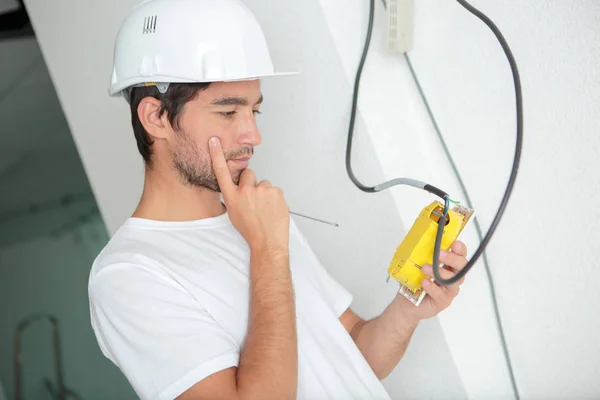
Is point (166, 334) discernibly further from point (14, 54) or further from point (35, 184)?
point (35, 184)

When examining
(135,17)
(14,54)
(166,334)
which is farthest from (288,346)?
(14,54)

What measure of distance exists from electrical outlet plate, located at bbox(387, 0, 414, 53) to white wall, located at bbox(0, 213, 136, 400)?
335 cm

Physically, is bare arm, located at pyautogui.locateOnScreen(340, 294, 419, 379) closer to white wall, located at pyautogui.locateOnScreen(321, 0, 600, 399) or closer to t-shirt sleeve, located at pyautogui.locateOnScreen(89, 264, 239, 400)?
white wall, located at pyautogui.locateOnScreen(321, 0, 600, 399)

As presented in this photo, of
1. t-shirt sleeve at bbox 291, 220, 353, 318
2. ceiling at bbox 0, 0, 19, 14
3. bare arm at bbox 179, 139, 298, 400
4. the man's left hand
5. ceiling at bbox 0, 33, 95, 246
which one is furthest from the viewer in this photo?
ceiling at bbox 0, 33, 95, 246

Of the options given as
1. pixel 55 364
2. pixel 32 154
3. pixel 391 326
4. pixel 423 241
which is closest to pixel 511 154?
pixel 423 241

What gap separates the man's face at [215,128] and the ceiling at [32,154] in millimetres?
1470

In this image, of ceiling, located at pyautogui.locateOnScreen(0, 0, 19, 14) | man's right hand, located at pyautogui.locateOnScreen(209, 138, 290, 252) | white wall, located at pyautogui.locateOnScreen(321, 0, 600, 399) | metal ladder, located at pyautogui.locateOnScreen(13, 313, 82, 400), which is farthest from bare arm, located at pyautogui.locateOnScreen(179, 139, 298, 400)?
metal ladder, located at pyautogui.locateOnScreen(13, 313, 82, 400)

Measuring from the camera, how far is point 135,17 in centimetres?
95

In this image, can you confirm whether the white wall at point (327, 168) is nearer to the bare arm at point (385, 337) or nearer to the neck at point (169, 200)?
the bare arm at point (385, 337)

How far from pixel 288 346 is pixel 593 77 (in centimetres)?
Result: 67

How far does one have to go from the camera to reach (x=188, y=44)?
90cm

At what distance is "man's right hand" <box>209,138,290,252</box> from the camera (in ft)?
2.93

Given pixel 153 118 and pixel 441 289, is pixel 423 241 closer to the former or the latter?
pixel 441 289

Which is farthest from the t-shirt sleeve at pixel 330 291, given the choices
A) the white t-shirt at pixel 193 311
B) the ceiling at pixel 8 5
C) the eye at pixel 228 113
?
the ceiling at pixel 8 5
